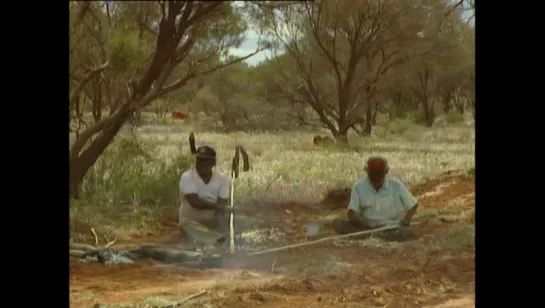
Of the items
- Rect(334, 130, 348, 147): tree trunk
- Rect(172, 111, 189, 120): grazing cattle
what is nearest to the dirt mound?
Rect(334, 130, 348, 147): tree trunk

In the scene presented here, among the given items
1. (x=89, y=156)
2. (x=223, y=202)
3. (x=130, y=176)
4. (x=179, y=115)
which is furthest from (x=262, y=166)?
(x=89, y=156)

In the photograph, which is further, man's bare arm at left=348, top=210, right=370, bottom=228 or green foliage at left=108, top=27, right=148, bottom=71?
man's bare arm at left=348, top=210, right=370, bottom=228

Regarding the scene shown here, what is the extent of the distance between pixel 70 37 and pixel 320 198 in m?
0.89

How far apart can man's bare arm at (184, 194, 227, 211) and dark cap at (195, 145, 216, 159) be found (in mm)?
128

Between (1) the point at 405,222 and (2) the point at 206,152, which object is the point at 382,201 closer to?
(1) the point at 405,222

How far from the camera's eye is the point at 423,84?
2.26 metres

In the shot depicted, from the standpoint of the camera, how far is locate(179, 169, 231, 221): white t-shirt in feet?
7.37

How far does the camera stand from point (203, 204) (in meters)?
2.25

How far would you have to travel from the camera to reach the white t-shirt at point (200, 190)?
2246 millimetres

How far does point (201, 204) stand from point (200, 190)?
0.04m

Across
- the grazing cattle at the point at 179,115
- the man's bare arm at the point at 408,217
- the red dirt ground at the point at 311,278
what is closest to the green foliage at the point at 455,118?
the red dirt ground at the point at 311,278

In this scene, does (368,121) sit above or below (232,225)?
above

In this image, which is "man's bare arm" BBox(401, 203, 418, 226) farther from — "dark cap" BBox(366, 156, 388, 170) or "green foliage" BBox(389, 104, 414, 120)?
"green foliage" BBox(389, 104, 414, 120)
